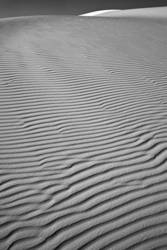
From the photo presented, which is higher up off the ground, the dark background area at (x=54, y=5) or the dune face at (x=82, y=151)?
the dark background area at (x=54, y=5)

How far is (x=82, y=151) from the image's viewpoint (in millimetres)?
4734

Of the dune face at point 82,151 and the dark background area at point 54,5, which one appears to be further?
the dark background area at point 54,5

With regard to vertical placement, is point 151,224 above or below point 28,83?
below

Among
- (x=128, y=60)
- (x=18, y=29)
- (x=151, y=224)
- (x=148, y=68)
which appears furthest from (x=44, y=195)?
(x=18, y=29)

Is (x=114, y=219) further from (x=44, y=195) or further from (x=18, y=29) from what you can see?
(x=18, y=29)

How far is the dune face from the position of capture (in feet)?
11.0

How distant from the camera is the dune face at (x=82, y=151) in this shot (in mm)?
3354

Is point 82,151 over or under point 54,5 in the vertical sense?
under

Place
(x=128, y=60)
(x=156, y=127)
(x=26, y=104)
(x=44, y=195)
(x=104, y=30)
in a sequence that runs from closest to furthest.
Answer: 1. (x=44, y=195)
2. (x=156, y=127)
3. (x=26, y=104)
4. (x=128, y=60)
5. (x=104, y=30)

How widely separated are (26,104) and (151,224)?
3759 mm

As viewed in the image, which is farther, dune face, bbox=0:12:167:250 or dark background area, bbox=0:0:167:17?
dark background area, bbox=0:0:167:17

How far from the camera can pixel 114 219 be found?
3436 millimetres

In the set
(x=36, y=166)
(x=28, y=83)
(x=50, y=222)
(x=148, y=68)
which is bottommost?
(x=50, y=222)

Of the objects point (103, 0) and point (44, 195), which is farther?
point (103, 0)
